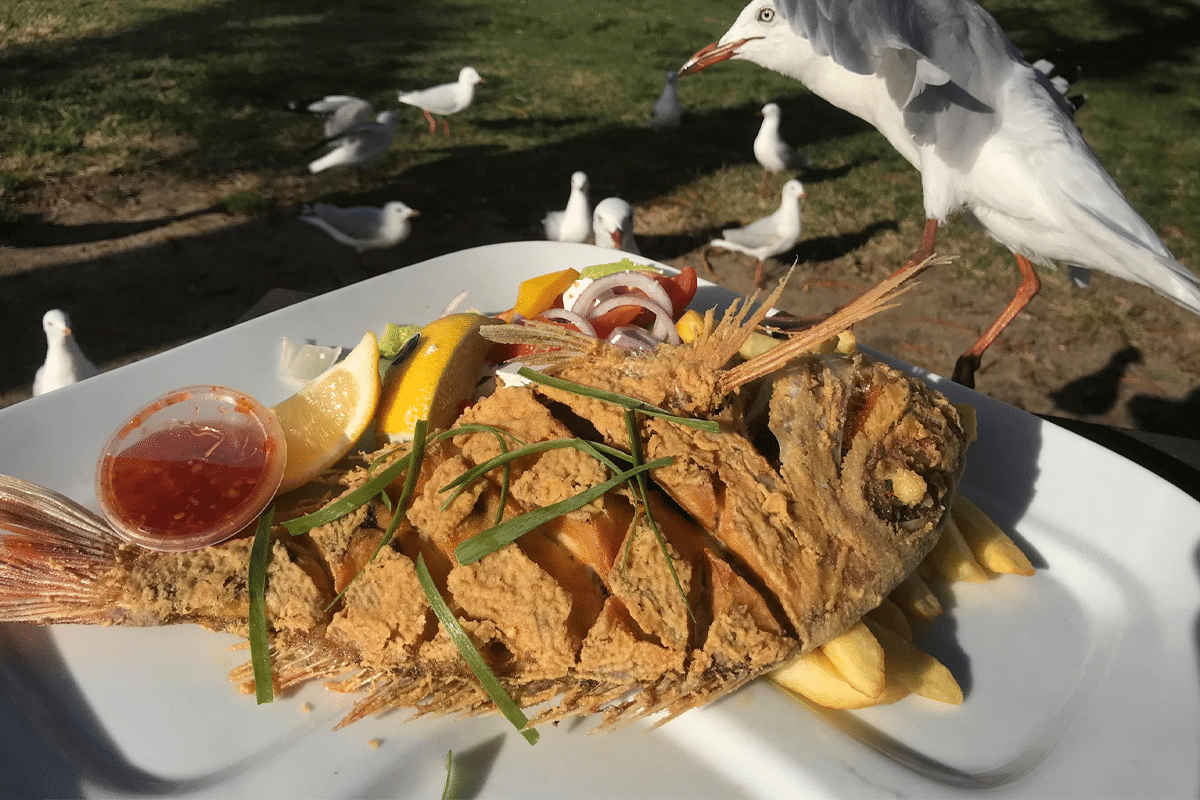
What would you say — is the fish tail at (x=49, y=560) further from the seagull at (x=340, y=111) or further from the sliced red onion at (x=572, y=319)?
the seagull at (x=340, y=111)

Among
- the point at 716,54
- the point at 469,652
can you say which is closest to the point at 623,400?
the point at 469,652

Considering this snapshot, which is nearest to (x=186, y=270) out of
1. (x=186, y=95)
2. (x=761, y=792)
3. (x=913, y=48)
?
(x=186, y=95)

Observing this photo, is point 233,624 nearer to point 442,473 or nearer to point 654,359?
point 442,473

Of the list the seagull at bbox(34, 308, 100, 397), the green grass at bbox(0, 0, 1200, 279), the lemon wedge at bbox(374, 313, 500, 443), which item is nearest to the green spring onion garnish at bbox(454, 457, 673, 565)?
the lemon wedge at bbox(374, 313, 500, 443)

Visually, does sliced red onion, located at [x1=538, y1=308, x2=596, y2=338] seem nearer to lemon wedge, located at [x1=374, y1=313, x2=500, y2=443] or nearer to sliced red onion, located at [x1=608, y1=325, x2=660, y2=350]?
sliced red onion, located at [x1=608, y1=325, x2=660, y2=350]

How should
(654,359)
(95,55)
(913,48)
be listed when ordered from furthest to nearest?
(95,55), (913,48), (654,359)
